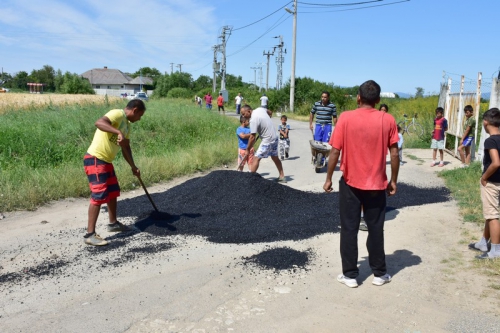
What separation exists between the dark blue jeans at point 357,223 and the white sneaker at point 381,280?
0.12ft

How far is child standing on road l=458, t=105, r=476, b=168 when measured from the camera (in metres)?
10.1

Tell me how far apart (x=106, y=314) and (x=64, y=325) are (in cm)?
33

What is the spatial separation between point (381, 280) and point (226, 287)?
1.49 m

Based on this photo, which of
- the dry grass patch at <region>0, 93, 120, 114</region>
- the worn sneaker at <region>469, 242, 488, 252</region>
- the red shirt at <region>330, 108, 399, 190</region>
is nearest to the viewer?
the red shirt at <region>330, 108, 399, 190</region>

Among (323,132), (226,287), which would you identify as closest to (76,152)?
(323,132)

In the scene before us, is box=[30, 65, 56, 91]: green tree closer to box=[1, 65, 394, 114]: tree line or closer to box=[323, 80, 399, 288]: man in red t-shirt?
box=[1, 65, 394, 114]: tree line

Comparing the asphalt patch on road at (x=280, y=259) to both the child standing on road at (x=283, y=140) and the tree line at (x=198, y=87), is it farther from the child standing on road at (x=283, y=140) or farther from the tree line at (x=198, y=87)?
the tree line at (x=198, y=87)

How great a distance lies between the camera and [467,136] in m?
10.7

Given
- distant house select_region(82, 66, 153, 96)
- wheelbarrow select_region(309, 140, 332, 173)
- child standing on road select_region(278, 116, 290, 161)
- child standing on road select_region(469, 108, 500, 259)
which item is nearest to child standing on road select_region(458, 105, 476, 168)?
wheelbarrow select_region(309, 140, 332, 173)

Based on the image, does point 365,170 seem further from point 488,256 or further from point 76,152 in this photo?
point 76,152

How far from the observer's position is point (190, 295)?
13.2ft

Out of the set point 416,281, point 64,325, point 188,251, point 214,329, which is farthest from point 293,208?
point 64,325

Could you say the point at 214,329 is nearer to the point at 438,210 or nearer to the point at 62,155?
the point at 438,210

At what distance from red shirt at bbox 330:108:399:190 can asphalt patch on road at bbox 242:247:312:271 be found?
1.18 m
